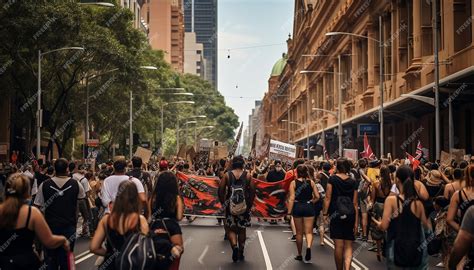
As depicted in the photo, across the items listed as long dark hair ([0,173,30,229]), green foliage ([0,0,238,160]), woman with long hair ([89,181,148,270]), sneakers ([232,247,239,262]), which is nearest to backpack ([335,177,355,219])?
sneakers ([232,247,239,262])

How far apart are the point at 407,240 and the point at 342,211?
3.09 m

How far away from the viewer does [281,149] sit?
98.3ft

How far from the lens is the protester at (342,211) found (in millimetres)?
11016

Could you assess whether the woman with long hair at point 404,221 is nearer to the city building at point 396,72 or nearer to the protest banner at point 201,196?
the protest banner at point 201,196

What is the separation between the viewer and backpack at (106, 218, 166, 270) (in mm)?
6480

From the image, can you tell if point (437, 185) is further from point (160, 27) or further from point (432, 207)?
point (160, 27)

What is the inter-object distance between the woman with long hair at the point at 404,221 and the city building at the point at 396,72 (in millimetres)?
16744

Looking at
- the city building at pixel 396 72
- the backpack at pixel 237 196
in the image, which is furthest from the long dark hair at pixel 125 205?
the city building at pixel 396 72

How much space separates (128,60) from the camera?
42.6 meters

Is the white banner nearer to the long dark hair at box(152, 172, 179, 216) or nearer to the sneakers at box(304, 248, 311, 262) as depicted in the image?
the sneakers at box(304, 248, 311, 262)

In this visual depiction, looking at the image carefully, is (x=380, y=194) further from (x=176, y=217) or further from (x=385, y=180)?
(x=176, y=217)

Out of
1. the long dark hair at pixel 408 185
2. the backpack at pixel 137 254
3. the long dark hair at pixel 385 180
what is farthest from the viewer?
the long dark hair at pixel 385 180

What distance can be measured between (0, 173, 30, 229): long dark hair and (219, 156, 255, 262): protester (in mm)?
6621

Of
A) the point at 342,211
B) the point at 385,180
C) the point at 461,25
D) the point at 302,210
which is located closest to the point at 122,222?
the point at 342,211
